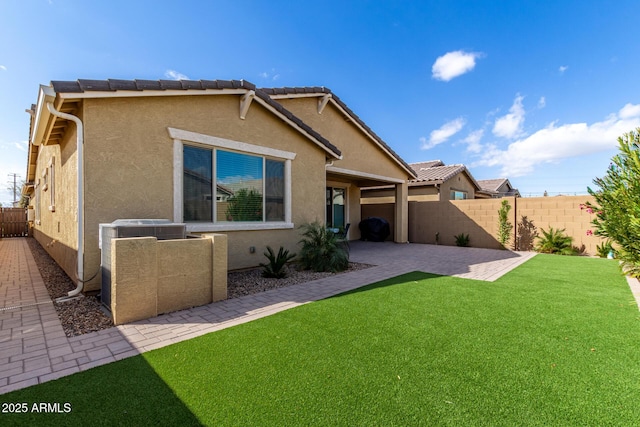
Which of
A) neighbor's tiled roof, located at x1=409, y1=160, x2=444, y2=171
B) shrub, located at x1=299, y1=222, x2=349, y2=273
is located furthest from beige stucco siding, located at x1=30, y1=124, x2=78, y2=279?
neighbor's tiled roof, located at x1=409, y1=160, x2=444, y2=171

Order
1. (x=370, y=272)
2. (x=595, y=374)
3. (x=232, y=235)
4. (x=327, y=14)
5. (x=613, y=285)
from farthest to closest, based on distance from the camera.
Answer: (x=327, y=14)
(x=370, y=272)
(x=232, y=235)
(x=613, y=285)
(x=595, y=374)

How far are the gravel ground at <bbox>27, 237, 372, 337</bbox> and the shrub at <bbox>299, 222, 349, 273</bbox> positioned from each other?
326 mm

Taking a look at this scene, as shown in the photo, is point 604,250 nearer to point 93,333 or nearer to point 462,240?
point 462,240

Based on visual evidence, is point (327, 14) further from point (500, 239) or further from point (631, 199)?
point (500, 239)

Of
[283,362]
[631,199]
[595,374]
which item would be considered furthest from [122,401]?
[631,199]

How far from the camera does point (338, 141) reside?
1338cm

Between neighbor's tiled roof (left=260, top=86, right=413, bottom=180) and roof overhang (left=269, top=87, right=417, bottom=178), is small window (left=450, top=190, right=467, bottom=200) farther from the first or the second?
roof overhang (left=269, top=87, right=417, bottom=178)

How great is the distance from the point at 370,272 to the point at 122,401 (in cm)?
662

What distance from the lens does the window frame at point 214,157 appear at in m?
6.55

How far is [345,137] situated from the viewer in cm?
1371

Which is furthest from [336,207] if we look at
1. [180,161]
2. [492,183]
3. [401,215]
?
[492,183]

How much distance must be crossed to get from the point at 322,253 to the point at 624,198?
680 centimetres

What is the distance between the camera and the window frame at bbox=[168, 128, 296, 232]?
6555 millimetres

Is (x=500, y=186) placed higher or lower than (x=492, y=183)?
lower
